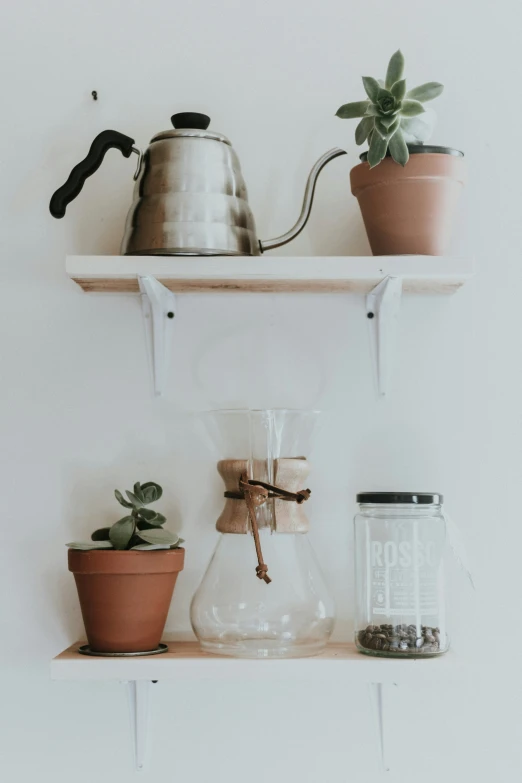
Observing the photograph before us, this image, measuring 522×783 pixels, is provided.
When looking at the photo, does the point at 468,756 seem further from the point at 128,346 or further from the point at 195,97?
the point at 195,97

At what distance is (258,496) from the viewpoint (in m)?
0.92

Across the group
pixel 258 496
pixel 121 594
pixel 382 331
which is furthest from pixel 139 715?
pixel 382 331

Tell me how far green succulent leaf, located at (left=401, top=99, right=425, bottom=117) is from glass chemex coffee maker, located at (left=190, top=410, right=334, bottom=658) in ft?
1.11

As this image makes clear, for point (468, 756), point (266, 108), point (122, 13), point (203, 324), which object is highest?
point (122, 13)

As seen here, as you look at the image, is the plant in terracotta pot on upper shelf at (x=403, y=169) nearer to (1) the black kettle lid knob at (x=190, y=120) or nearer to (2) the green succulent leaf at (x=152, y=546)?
(1) the black kettle lid knob at (x=190, y=120)

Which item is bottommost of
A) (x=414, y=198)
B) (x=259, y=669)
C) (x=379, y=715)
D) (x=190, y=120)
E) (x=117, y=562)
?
(x=379, y=715)

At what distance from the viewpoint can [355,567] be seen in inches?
38.0

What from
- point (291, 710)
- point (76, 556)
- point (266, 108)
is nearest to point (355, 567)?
point (291, 710)

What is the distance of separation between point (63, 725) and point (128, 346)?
46 cm

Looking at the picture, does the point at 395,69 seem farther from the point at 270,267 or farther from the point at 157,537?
the point at 157,537

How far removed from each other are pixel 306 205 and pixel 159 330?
0.23 metres

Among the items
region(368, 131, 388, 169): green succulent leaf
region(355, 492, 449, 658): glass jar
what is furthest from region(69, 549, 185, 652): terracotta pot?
region(368, 131, 388, 169): green succulent leaf

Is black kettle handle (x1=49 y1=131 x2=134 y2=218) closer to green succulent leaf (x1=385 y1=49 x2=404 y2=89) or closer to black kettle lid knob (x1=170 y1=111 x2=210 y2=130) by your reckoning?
black kettle lid knob (x1=170 y1=111 x2=210 y2=130)

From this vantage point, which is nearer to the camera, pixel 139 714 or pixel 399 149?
pixel 399 149
